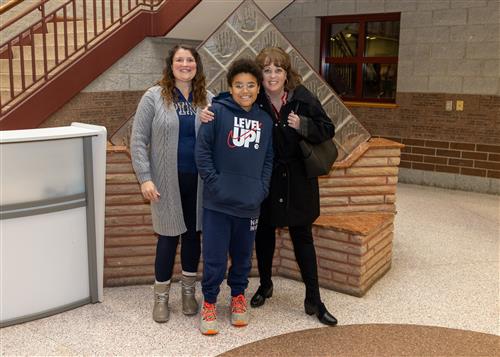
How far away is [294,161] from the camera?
8.39 ft

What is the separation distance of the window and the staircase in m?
2.50

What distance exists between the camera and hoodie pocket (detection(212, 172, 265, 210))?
2.37 metres

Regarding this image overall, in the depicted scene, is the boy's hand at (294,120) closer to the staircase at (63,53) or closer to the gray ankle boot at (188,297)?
the gray ankle boot at (188,297)

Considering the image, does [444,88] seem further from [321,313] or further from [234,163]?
[234,163]

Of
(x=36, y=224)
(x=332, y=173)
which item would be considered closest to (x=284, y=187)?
(x=332, y=173)

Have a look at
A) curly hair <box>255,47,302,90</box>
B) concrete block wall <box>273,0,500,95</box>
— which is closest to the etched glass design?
curly hair <box>255,47,302,90</box>

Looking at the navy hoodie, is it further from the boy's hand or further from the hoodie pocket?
the boy's hand

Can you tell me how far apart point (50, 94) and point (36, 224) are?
2.54 metres

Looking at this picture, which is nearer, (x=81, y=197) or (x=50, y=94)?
(x=81, y=197)

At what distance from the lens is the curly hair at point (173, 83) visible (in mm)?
2467

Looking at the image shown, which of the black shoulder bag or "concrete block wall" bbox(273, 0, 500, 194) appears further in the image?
"concrete block wall" bbox(273, 0, 500, 194)

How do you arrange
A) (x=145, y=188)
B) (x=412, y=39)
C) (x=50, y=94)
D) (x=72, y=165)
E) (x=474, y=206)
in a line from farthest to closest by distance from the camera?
(x=412, y=39), (x=474, y=206), (x=50, y=94), (x=72, y=165), (x=145, y=188)

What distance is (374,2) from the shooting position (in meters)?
6.43

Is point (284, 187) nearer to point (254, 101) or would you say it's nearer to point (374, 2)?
point (254, 101)
